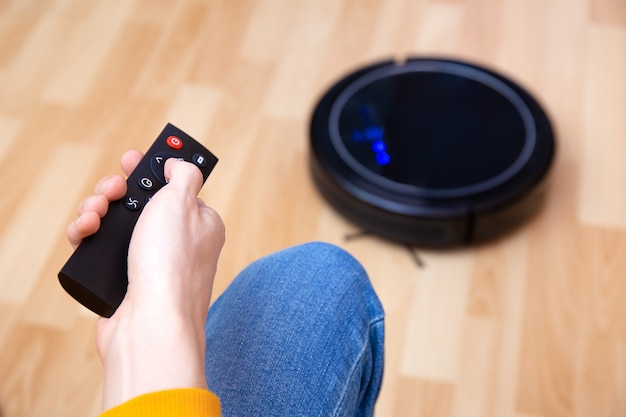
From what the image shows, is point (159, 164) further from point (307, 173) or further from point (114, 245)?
point (307, 173)

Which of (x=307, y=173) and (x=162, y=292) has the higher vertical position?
(x=162, y=292)

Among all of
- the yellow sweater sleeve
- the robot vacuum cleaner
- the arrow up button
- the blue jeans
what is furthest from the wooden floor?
the yellow sweater sleeve

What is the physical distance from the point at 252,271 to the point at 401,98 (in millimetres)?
758

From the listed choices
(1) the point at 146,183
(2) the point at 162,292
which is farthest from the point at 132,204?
(2) the point at 162,292

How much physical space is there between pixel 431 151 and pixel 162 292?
3.01ft

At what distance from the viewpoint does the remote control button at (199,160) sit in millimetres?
732

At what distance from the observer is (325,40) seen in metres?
1.81

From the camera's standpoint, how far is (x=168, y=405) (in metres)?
0.52

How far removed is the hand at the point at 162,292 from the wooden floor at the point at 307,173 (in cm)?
65

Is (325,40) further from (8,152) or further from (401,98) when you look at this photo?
(8,152)

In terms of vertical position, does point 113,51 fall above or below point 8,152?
above

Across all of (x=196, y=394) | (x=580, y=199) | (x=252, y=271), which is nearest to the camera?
(x=196, y=394)

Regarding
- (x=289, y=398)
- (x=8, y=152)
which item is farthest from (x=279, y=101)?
(x=289, y=398)

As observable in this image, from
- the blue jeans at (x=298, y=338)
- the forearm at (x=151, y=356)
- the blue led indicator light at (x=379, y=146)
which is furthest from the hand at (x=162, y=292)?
the blue led indicator light at (x=379, y=146)
